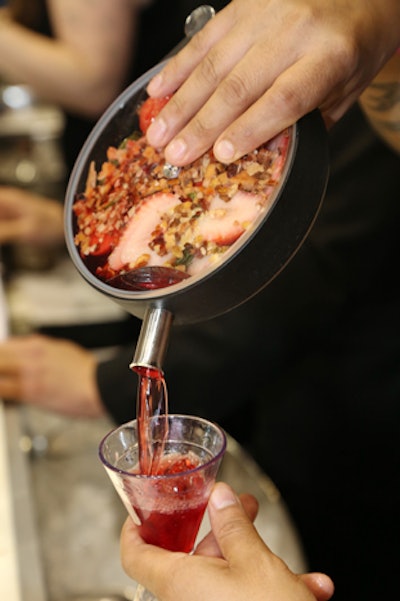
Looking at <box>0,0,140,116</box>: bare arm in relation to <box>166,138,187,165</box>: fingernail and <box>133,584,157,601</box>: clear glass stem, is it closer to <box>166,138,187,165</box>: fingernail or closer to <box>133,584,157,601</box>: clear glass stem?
<box>166,138,187,165</box>: fingernail

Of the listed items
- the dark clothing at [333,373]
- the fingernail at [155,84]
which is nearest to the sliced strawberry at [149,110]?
the fingernail at [155,84]

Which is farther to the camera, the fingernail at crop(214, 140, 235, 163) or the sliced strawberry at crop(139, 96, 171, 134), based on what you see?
the sliced strawberry at crop(139, 96, 171, 134)

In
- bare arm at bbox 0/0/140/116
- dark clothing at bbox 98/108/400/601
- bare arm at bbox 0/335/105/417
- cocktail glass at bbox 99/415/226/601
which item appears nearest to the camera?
cocktail glass at bbox 99/415/226/601

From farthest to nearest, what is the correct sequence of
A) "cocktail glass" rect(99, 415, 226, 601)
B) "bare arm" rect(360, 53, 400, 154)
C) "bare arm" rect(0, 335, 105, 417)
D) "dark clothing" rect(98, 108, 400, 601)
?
"bare arm" rect(0, 335, 105, 417)
"dark clothing" rect(98, 108, 400, 601)
"bare arm" rect(360, 53, 400, 154)
"cocktail glass" rect(99, 415, 226, 601)

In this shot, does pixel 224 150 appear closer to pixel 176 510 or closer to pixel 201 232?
pixel 201 232

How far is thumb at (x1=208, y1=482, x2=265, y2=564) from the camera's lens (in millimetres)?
722

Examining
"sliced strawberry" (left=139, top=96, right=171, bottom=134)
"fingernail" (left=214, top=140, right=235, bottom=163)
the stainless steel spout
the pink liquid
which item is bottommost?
the pink liquid

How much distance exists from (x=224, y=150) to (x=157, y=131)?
0.08 m

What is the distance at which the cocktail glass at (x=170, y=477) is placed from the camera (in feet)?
2.52

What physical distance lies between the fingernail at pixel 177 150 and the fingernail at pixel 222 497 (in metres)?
0.31

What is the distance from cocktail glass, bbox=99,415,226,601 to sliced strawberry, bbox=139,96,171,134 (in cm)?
28

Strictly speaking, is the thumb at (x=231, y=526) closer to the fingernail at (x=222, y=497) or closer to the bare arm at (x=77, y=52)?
the fingernail at (x=222, y=497)

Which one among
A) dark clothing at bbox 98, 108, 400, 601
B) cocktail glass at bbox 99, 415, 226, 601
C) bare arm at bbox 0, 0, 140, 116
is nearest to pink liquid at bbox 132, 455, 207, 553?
cocktail glass at bbox 99, 415, 226, 601

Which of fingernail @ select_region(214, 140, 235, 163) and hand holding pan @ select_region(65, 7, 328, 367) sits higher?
fingernail @ select_region(214, 140, 235, 163)
